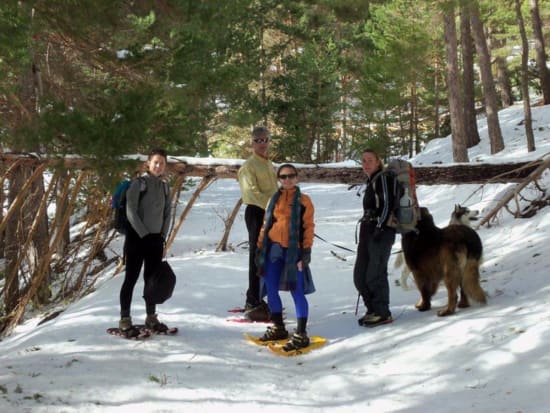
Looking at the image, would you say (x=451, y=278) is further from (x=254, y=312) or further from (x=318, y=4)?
(x=318, y=4)

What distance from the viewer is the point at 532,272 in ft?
19.9

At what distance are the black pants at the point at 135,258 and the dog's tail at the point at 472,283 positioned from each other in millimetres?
3154

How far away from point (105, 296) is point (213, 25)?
413cm

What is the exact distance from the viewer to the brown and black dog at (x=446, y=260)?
554 centimetres

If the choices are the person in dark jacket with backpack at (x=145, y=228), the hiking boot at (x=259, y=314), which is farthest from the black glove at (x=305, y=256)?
the person in dark jacket with backpack at (x=145, y=228)

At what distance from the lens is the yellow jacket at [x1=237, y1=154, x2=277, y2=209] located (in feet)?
19.6

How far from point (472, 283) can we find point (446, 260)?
0.35m

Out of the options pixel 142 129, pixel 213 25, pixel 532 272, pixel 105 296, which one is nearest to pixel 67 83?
pixel 213 25

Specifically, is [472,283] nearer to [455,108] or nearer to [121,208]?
[121,208]

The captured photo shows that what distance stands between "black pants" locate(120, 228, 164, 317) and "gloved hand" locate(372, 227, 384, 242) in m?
2.21

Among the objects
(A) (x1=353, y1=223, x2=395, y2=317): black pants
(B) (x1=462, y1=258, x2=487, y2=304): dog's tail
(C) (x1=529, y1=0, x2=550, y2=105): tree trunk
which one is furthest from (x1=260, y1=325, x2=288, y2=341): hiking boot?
(C) (x1=529, y1=0, x2=550, y2=105): tree trunk

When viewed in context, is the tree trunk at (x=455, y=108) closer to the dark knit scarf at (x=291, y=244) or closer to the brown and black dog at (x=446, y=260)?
the brown and black dog at (x=446, y=260)

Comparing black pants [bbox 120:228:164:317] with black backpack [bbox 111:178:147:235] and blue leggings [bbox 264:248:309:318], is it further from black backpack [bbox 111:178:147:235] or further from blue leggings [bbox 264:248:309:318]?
blue leggings [bbox 264:248:309:318]

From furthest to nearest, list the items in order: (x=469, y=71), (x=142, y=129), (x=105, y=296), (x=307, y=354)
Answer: (x=469, y=71)
(x=105, y=296)
(x=307, y=354)
(x=142, y=129)
